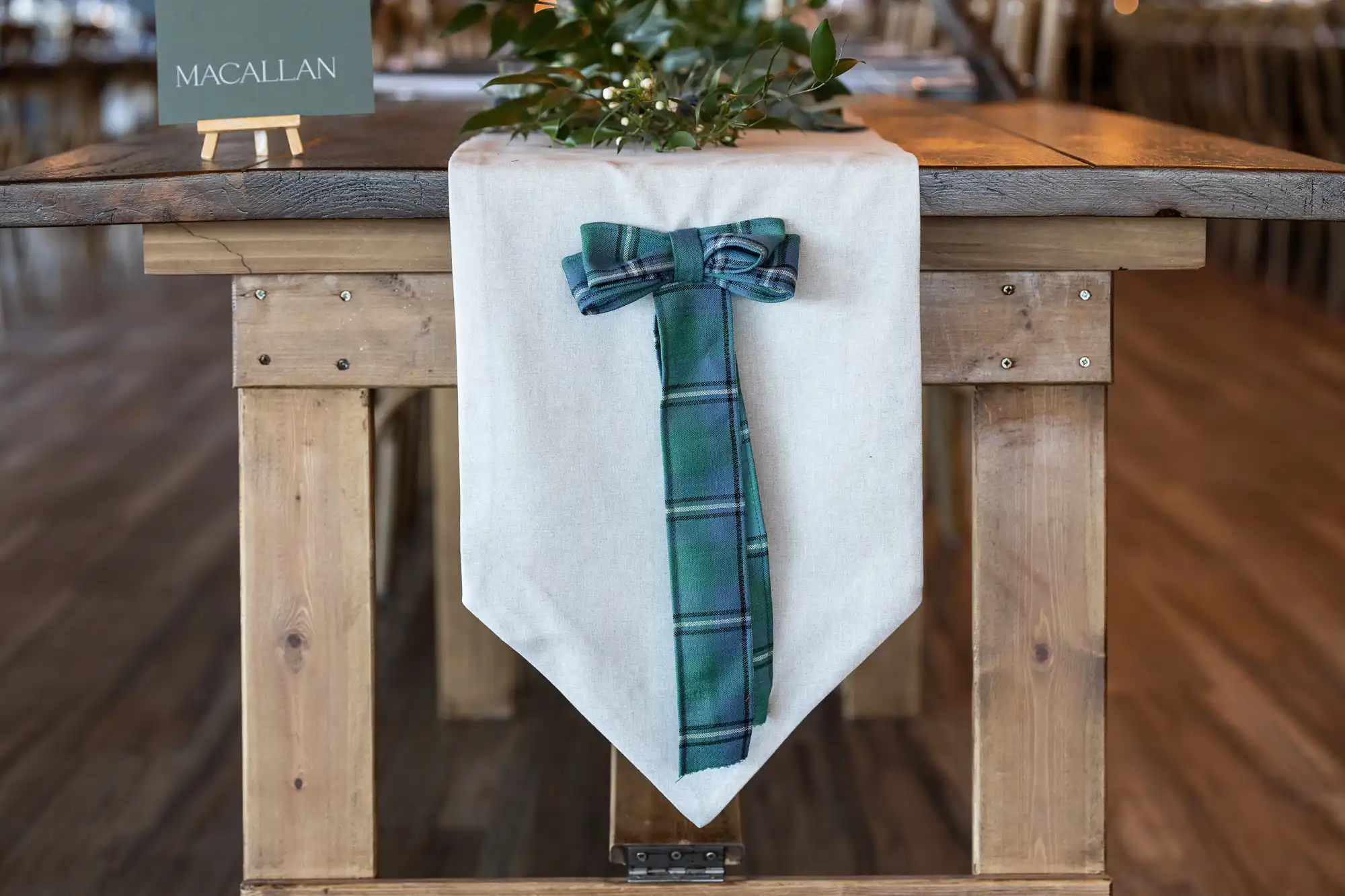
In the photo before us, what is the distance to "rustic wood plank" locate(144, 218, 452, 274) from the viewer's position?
1.10 m

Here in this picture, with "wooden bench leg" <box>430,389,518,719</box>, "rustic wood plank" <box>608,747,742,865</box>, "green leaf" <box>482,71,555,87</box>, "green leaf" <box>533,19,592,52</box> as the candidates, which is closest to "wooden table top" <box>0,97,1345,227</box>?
"green leaf" <box>482,71,555,87</box>

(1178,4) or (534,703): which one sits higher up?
(1178,4)

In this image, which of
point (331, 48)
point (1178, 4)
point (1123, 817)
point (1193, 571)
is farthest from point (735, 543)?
point (1178, 4)

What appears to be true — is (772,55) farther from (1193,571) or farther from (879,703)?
(1193,571)

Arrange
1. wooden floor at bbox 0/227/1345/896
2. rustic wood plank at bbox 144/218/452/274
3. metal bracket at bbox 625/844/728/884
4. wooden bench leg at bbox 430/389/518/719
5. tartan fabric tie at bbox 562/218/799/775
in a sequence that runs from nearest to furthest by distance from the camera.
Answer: tartan fabric tie at bbox 562/218/799/775
rustic wood plank at bbox 144/218/452/274
metal bracket at bbox 625/844/728/884
wooden floor at bbox 0/227/1345/896
wooden bench leg at bbox 430/389/518/719

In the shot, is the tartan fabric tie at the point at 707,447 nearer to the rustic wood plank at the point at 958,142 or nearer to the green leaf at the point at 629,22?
the rustic wood plank at the point at 958,142

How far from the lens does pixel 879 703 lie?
1967 mm

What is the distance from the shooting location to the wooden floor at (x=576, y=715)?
5.22ft

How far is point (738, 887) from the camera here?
47.4 inches

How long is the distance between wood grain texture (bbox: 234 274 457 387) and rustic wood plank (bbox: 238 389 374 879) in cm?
3

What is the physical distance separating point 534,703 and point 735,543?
1046mm

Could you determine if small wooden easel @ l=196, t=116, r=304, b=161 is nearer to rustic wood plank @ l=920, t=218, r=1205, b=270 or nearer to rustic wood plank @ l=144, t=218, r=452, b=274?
rustic wood plank @ l=144, t=218, r=452, b=274

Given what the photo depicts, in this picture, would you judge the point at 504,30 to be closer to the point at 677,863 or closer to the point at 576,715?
the point at 677,863

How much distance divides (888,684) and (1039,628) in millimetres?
778
